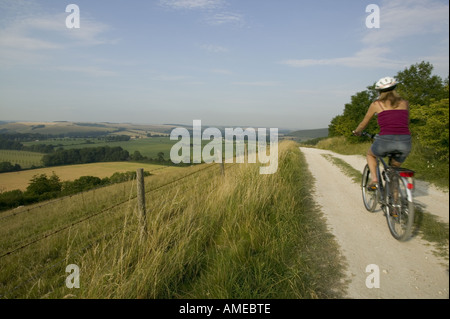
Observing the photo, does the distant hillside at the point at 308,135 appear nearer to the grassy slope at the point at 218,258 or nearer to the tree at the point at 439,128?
the grassy slope at the point at 218,258

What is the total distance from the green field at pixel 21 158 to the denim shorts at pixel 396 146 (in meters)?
37.8

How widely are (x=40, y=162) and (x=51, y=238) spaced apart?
33.7 meters

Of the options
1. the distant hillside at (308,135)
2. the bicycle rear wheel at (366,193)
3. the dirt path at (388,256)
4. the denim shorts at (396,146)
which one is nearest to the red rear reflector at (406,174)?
the denim shorts at (396,146)

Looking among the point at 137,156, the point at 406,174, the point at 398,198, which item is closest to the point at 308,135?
the point at 398,198

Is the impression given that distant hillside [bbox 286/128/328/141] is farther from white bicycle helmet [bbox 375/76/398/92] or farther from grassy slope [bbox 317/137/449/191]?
white bicycle helmet [bbox 375/76/398/92]

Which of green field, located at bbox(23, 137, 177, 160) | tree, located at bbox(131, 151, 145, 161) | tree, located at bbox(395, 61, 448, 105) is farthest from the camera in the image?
green field, located at bbox(23, 137, 177, 160)

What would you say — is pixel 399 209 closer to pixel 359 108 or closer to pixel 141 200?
pixel 359 108

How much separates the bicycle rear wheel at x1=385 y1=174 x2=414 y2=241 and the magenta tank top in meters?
0.75

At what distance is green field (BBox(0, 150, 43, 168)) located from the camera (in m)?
30.8

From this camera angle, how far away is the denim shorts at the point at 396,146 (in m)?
2.71

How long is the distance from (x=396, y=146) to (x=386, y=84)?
2.56 ft

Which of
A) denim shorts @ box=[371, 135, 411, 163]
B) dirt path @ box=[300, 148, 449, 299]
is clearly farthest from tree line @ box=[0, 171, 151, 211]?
denim shorts @ box=[371, 135, 411, 163]
